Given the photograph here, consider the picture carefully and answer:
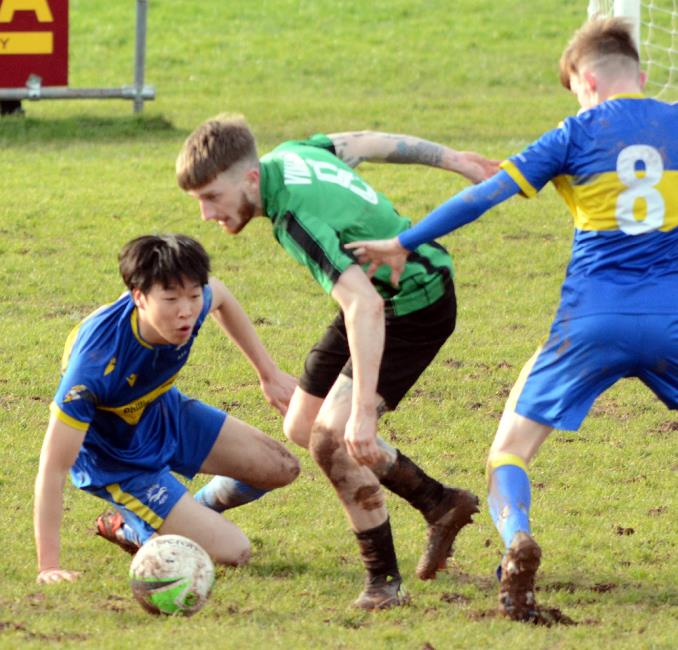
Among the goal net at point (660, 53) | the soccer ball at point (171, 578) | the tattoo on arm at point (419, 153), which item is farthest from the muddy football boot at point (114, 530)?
the goal net at point (660, 53)

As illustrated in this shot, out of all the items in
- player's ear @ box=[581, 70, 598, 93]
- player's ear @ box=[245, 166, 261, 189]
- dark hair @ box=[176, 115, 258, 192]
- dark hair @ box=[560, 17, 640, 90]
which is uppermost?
dark hair @ box=[560, 17, 640, 90]

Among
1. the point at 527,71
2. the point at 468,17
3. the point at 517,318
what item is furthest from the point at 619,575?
the point at 468,17

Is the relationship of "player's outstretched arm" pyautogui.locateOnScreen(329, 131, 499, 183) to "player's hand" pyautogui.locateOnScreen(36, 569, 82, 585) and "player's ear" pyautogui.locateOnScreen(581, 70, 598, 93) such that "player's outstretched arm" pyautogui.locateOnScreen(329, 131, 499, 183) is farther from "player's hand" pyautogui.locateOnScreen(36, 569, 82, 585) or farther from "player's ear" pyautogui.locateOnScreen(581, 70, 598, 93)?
"player's hand" pyautogui.locateOnScreen(36, 569, 82, 585)

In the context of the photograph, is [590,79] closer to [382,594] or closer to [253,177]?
[253,177]

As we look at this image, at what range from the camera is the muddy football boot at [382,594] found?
17.5 ft

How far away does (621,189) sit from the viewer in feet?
16.6

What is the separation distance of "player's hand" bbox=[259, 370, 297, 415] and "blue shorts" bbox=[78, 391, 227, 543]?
297 millimetres

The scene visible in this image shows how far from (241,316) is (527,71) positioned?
14.2 m

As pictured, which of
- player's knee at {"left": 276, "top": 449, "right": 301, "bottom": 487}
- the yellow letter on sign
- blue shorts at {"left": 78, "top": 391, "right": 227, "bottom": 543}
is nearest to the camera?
blue shorts at {"left": 78, "top": 391, "right": 227, "bottom": 543}

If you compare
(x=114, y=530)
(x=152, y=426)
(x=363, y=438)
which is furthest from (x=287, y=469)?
(x=363, y=438)

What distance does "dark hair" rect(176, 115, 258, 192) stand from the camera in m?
5.05

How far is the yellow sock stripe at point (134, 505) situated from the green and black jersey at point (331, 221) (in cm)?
134

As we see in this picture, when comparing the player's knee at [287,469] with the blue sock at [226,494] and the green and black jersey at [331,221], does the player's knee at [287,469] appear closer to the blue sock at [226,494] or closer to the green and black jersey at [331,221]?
the blue sock at [226,494]

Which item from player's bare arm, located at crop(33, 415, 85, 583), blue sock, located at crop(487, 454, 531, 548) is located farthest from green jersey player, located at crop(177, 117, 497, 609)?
player's bare arm, located at crop(33, 415, 85, 583)
